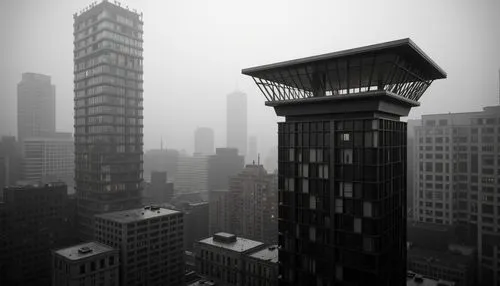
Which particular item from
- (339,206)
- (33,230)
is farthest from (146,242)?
(339,206)

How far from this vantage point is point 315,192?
3741 cm

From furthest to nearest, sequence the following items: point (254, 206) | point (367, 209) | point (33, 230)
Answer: point (254, 206) → point (33, 230) → point (367, 209)

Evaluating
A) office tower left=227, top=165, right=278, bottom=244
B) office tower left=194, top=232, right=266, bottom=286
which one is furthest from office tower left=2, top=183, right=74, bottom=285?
office tower left=227, top=165, right=278, bottom=244

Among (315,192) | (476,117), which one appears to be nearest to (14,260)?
(315,192)

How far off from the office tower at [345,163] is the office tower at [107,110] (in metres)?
79.2

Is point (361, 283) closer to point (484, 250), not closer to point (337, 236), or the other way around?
point (337, 236)

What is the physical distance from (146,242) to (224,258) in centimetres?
2106

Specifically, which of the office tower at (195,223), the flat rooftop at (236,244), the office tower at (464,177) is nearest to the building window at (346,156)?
the flat rooftop at (236,244)

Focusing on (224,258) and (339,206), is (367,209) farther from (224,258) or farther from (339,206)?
(224,258)

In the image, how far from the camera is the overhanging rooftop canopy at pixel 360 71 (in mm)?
32844

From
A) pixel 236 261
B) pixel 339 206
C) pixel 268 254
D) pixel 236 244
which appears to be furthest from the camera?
pixel 236 244

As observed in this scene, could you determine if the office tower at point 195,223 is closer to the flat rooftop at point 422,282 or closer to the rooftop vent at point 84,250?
the rooftop vent at point 84,250

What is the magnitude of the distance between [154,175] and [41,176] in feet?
236

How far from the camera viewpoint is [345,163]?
35031 millimetres
